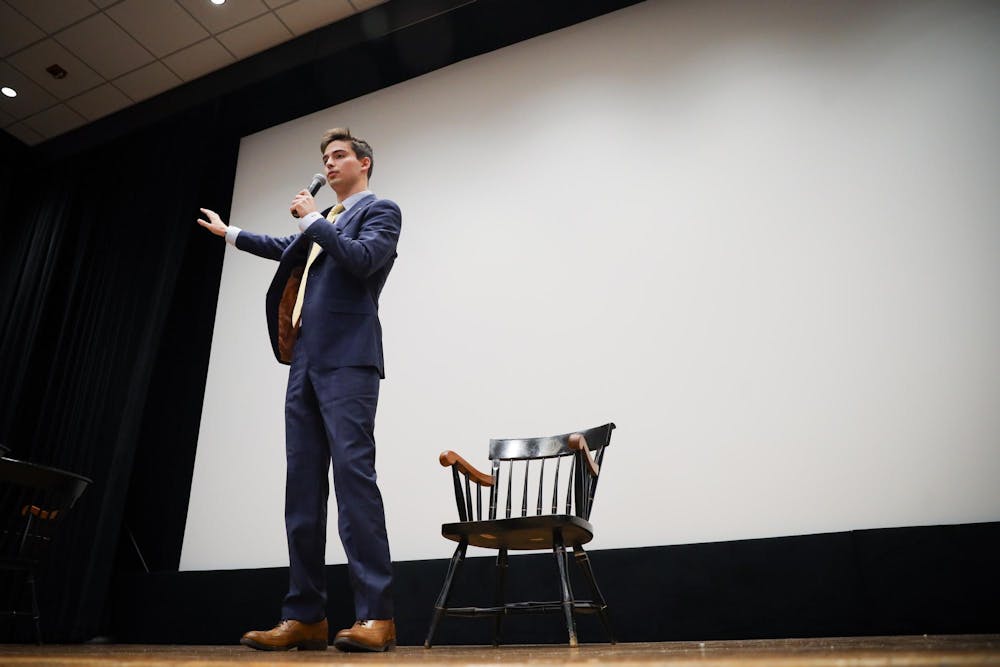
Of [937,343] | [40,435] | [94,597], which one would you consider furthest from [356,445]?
[40,435]

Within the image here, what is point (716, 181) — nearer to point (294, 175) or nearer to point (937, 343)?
point (937, 343)

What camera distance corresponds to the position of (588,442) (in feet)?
8.12

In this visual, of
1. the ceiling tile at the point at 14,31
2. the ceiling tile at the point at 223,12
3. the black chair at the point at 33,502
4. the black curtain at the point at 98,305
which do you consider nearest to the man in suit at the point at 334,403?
the black chair at the point at 33,502

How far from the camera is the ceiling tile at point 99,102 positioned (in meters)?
4.45

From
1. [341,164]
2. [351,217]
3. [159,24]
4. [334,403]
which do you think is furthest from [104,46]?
[334,403]

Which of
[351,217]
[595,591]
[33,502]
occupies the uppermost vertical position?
[351,217]

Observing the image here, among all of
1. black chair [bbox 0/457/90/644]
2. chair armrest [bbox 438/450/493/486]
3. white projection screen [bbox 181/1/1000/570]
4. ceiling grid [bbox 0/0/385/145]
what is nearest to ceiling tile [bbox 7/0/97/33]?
ceiling grid [bbox 0/0/385/145]

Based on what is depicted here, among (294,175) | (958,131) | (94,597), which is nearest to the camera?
(958,131)

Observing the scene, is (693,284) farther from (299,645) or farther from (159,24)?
(159,24)

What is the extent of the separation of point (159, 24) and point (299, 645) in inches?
143

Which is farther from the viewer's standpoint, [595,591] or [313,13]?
[313,13]

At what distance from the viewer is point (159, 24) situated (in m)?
4.00

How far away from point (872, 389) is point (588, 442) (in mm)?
1091

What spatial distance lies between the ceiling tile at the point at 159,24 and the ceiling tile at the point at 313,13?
51 cm
